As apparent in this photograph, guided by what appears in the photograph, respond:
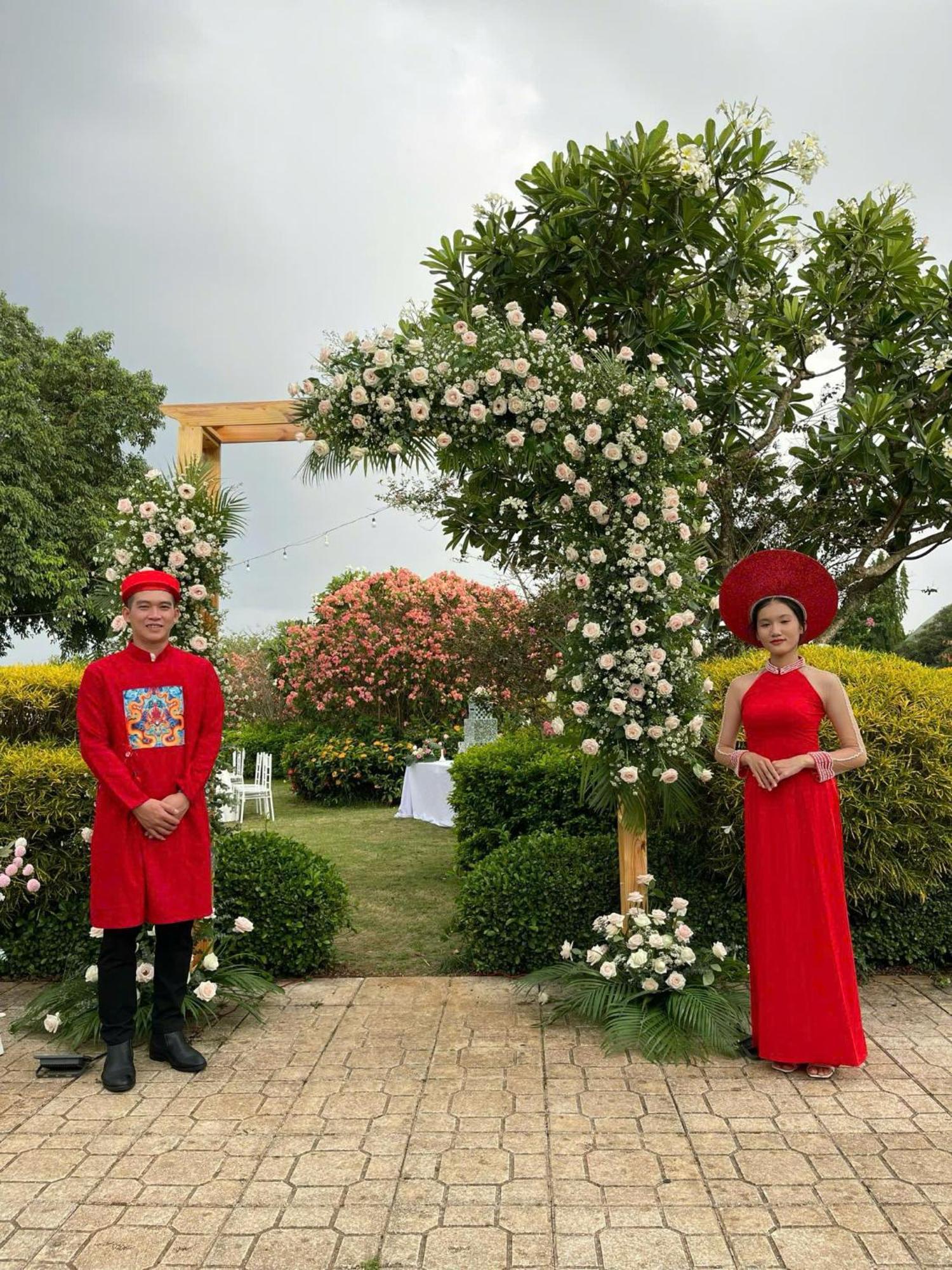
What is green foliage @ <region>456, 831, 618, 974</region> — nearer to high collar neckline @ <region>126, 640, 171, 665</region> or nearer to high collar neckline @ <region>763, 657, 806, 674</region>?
high collar neckline @ <region>763, 657, 806, 674</region>

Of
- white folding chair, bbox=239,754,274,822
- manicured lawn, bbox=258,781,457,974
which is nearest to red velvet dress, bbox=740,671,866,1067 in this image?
manicured lawn, bbox=258,781,457,974

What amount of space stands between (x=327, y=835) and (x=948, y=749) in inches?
293

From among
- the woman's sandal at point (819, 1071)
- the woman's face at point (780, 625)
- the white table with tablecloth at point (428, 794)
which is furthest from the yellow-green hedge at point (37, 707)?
the white table with tablecloth at point (428, 794)

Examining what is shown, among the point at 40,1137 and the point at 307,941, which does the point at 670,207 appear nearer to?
the point at 307,941

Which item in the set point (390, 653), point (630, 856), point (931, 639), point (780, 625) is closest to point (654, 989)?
point (630, 856)

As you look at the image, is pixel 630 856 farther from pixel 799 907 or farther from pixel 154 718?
pixel 154 718

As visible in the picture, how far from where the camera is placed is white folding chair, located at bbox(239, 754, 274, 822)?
11.7 meters

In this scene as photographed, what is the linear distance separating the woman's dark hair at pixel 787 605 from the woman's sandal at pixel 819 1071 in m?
1.71

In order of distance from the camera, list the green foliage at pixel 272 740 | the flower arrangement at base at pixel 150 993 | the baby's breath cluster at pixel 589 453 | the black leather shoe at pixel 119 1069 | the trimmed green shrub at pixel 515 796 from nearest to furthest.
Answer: the black leather shoe at pixel 119 1069, the flower arrangement at base at pixel 150 993, the baby's breath cluster at pixel 589 453, the trimmed green shrub at pixel 515 796, the green foliage at pixel 272 740

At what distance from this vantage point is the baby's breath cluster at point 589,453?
452 cm

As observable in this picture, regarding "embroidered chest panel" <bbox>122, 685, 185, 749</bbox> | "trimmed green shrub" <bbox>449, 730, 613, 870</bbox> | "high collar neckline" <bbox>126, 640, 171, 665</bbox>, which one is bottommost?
"trimmed green shrub" <bbox>449, 730, 613, 870</bbox>

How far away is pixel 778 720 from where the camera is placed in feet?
13.0

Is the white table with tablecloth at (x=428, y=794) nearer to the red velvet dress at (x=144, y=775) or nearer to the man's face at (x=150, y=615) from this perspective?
the red velvet dress at (x=144, y=775)

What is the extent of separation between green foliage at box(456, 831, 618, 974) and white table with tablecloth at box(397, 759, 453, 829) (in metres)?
5.98
